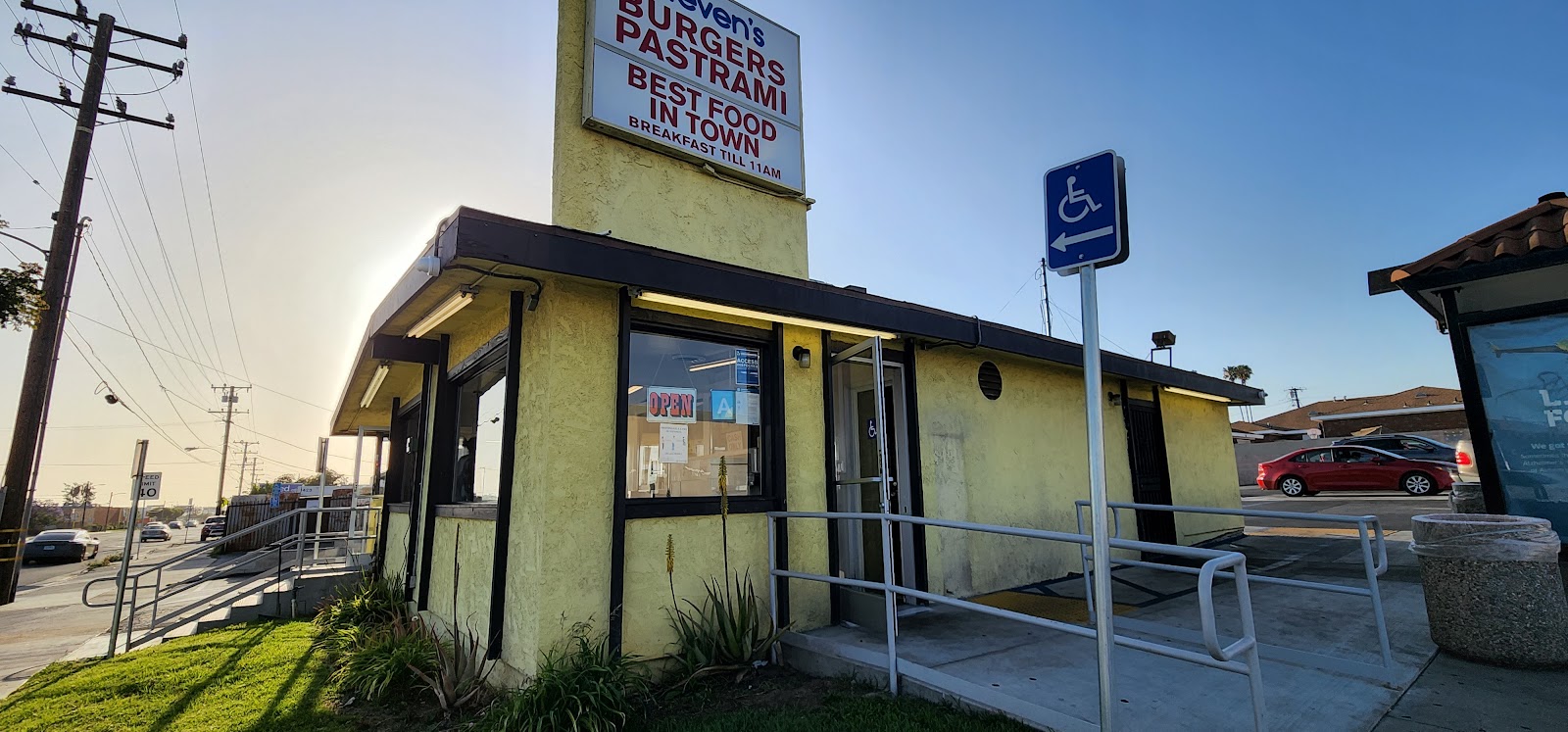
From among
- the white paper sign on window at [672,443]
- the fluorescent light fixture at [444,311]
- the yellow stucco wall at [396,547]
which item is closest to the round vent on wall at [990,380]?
the white paper sign on window at [672,443]

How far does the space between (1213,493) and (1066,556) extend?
15.3 feet

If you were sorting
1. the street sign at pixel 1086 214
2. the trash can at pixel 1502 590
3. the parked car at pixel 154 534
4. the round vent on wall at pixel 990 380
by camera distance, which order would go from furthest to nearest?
the parked car at pixel 154 534, the round vent on wall at pixel 990 380, the trash can at pixel 1502 590, the street sign at pixel 1086 214

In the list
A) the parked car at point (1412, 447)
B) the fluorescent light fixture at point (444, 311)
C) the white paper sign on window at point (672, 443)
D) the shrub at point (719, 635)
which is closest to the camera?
the shrub at point (719, 635)

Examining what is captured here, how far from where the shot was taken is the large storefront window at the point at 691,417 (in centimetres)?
468

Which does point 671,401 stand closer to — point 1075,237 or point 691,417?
point 691,417

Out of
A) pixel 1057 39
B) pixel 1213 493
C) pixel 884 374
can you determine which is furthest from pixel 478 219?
pixel 1213 493

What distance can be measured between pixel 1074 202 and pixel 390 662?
555cm

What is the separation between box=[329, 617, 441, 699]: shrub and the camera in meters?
4.95

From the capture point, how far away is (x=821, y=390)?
219 inches

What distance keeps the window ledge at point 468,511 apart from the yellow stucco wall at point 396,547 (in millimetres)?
1658

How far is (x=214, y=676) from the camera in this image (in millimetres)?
5707

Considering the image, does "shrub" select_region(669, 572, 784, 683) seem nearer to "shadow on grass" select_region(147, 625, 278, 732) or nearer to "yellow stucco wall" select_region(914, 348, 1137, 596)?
"yellow stucco wall" select_region(914, 348, 1137, 596)

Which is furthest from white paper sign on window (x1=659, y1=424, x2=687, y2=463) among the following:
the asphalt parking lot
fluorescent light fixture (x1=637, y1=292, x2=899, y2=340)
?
the asphalt parking lot

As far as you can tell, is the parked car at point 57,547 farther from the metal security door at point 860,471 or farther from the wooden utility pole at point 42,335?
the metal security door at point 860,471
